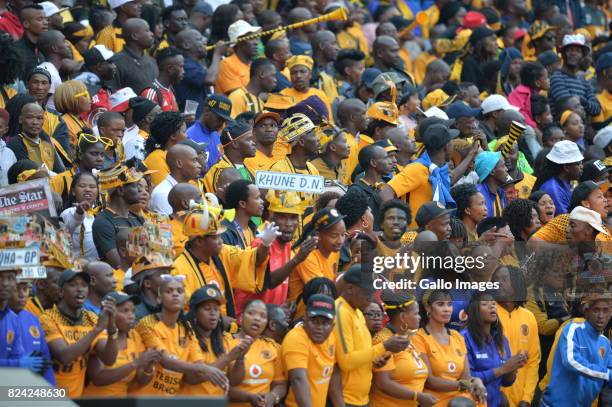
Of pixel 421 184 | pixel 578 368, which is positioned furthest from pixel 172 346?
pixel 421 184

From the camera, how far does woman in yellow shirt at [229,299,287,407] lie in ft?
35.4

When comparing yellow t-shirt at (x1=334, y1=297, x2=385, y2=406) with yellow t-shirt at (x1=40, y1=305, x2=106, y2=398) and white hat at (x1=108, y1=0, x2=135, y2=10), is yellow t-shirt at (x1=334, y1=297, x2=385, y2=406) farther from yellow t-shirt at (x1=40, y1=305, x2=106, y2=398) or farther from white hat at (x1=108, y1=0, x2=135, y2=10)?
white hat at (x1=108, y1=0, x2=135, y2=10)

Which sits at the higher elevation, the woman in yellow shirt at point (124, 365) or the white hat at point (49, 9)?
the white hat at point (49, 9)

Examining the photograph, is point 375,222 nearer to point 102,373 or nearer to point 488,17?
point 102,373

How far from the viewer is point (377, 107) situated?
52.1ft

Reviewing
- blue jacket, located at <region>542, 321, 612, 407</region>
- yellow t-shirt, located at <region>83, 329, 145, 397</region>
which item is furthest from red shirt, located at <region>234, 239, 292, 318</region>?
blue jacket, located at <region>542, 321, 612, 407</region>

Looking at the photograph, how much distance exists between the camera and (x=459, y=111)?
54.7 ft

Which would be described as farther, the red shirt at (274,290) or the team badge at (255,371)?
the red shirt at (274,290)

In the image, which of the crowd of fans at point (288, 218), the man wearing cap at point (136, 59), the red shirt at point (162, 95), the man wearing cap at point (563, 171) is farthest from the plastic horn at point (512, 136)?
the man wearing cap at point (136, 59)

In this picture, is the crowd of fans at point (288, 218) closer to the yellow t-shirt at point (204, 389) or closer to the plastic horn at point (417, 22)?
the yellow t-shirt at point (204, 389)

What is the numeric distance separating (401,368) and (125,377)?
8.10 ft

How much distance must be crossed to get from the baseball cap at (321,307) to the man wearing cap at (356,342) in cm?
36

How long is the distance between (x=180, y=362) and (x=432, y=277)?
2.85 m

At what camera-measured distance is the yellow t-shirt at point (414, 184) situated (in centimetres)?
1427
